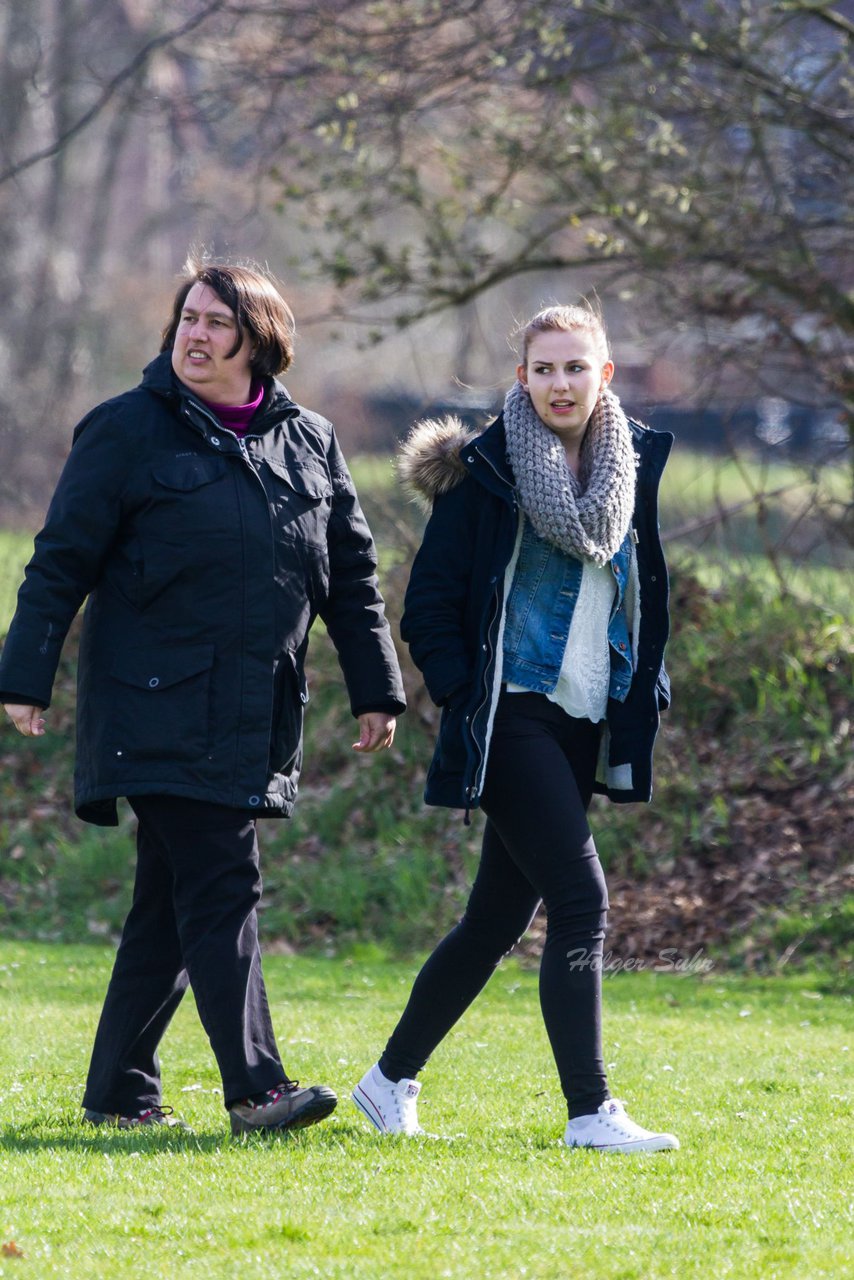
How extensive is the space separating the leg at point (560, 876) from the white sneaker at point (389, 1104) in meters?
0.48

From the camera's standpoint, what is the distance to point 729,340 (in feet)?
36.8

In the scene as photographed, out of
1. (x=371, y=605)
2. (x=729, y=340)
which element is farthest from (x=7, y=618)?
(x=371, y=605)

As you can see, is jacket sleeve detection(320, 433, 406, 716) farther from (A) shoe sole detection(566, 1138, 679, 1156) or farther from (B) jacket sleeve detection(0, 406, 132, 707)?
(A) shoe sole detection(566, 1138, 679, 1156)

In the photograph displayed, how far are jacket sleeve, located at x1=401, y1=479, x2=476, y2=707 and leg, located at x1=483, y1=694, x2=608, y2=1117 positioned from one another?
0.17 meters

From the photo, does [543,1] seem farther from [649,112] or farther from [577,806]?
Result: [577,806]

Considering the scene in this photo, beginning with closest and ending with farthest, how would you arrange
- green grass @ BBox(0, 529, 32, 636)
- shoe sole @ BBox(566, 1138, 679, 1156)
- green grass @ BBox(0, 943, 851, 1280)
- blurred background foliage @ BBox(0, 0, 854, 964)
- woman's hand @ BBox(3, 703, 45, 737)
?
green grass @ BBox(0, 943, 851, 1280), shoe sole @ BBox(566, 1138, 679, 1156), woman's hand @ BBox(3, 703, 45, 737), blurred background foliage @ BBox(0, 0, 854, 964), green grass @ BBox(0, 529, 32, 636)

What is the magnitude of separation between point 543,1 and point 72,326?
19.5m

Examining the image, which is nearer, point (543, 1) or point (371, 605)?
point (371, 605)

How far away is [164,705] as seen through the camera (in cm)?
447

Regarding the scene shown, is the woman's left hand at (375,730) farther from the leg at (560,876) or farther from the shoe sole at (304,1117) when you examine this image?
the shoe sole at (304,1117)

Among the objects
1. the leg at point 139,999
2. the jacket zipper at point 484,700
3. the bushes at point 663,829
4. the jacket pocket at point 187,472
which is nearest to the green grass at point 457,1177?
the leg at point 139,999

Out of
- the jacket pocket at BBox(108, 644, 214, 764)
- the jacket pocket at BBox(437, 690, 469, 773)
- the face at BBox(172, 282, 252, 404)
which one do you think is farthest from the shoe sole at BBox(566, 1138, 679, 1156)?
the face at BBox(172, 282, 252, 404)

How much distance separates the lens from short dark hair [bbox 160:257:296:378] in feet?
15.4

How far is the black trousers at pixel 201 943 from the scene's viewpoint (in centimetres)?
447
